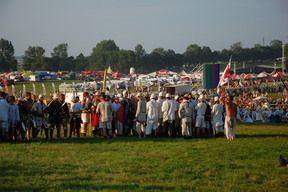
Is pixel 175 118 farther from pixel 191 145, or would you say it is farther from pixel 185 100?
pixel 191 145

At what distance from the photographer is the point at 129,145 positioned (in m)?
12.6

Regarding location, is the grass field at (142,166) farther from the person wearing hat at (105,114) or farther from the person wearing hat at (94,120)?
the person wearing hat at (94,120)

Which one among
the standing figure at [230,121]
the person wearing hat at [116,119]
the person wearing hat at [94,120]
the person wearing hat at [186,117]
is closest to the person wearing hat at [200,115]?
the person wearing hat at [186,117]

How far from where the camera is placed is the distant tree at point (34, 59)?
350 ft

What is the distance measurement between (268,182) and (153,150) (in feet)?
14.6

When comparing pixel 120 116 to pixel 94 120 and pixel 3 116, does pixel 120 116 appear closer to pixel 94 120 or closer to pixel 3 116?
pixel 94 120

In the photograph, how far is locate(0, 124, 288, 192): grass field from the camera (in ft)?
24.6

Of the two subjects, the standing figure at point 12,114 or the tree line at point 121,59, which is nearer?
the standing figure at point 12,114

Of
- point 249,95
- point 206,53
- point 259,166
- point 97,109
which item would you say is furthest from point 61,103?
point 206,53

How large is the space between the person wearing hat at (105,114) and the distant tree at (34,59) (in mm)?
93706

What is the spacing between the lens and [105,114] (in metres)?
14.4

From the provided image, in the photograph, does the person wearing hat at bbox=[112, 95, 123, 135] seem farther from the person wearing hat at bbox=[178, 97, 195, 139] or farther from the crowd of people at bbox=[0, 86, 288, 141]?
the person wearing hat at bbox=[178, 97, 195, 139]

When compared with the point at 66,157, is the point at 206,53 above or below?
above

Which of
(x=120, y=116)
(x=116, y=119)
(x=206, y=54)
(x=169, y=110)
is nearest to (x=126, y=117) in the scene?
(x=120, y=116)
